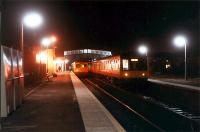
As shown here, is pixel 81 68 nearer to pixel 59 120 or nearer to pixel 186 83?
pixel 186 83

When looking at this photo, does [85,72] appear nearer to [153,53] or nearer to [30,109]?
[153,53]

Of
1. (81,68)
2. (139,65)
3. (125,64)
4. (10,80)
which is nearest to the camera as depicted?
(10,80)

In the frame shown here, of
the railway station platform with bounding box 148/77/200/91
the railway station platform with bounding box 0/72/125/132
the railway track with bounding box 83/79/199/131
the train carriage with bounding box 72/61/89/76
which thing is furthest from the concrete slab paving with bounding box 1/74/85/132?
the train carriage with bounding box 72/61/89/76

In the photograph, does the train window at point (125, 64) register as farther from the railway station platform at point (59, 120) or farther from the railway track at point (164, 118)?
the railway station platform at point (59, 120)

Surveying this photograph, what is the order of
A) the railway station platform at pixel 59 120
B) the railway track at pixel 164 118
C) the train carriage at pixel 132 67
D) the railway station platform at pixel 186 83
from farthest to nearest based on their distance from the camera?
the train carriage at pixel 132 67 → the railway station platform at pixel 186 83 → the railway track at pixel 164 118 → the railway station platform at pixel 59 120

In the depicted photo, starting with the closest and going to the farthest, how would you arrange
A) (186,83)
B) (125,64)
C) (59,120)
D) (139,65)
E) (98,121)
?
(98,121) → (59,120) → (125,64) → (139,65) → (186,83)

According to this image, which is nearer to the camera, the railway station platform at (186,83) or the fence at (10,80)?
the fence at (10,80)

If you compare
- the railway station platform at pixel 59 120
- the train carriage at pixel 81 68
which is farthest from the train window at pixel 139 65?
the train carriage at pixel 81 68

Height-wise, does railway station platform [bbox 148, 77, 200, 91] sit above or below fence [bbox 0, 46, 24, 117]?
below

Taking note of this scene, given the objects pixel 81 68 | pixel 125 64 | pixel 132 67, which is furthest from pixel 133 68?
pixel 81 68

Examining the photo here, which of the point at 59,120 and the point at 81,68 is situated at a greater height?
the point at 81,68

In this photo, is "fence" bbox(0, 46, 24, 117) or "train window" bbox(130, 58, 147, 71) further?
"train window" bbox(130, 58, 147, 71)

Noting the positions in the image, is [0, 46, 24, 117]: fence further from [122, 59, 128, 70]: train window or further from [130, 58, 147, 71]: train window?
[130, 58, 147, 71]: train window

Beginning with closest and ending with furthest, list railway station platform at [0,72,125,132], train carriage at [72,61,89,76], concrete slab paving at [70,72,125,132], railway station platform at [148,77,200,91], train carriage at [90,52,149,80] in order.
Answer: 1. concrete slab paving at [70,72,125,132]
2. railway station platform at [0,72,125,132]
3. railway station platform at [148,77,200,91]
4. train carriage at [90,52,149,80]
5. train carriage at [72,61,89,76]
